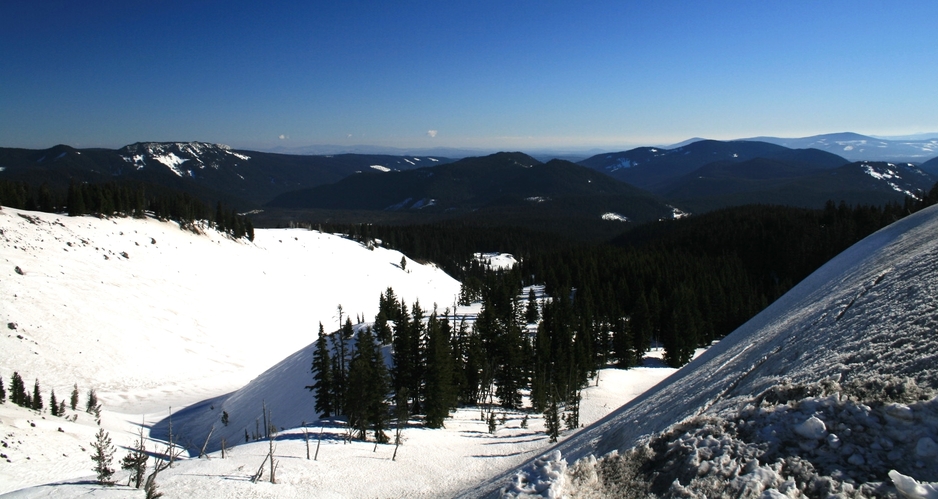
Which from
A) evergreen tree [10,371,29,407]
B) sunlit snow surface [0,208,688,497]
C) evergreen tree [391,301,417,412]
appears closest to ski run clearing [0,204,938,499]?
sunlit snow surface [0,208,688,497]

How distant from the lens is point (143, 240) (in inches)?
3095

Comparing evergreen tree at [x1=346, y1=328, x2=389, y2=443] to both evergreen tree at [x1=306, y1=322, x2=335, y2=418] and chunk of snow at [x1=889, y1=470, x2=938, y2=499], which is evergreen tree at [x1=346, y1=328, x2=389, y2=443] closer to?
evergreen tree at [x1=306, y1=322, x2=335, y2=418]

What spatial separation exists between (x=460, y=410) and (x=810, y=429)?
37.6 m

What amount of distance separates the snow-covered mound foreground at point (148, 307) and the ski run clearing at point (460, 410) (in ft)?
0.96

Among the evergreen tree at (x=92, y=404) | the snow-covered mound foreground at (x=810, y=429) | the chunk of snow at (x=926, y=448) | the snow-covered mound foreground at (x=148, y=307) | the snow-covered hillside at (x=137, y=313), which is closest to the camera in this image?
the chunk of snow at (x=926, y=448)

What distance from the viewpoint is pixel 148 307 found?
220ft

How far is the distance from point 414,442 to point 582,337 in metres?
30.7

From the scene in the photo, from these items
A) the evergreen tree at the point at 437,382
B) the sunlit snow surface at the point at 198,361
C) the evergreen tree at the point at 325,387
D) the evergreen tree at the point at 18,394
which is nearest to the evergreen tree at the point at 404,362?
the evergreen tree at the point at 437,382

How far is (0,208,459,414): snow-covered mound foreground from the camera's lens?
5297 cm

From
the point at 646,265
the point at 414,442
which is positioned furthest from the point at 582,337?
the point at 646,265

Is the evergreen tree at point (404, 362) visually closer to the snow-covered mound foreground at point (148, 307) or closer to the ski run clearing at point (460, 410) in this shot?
the ski run clearing at point (460, 410)

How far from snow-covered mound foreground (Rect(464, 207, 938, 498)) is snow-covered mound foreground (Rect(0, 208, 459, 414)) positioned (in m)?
60.6

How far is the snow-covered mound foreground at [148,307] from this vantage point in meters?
53.0

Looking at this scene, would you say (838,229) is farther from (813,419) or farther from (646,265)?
(813,419)
